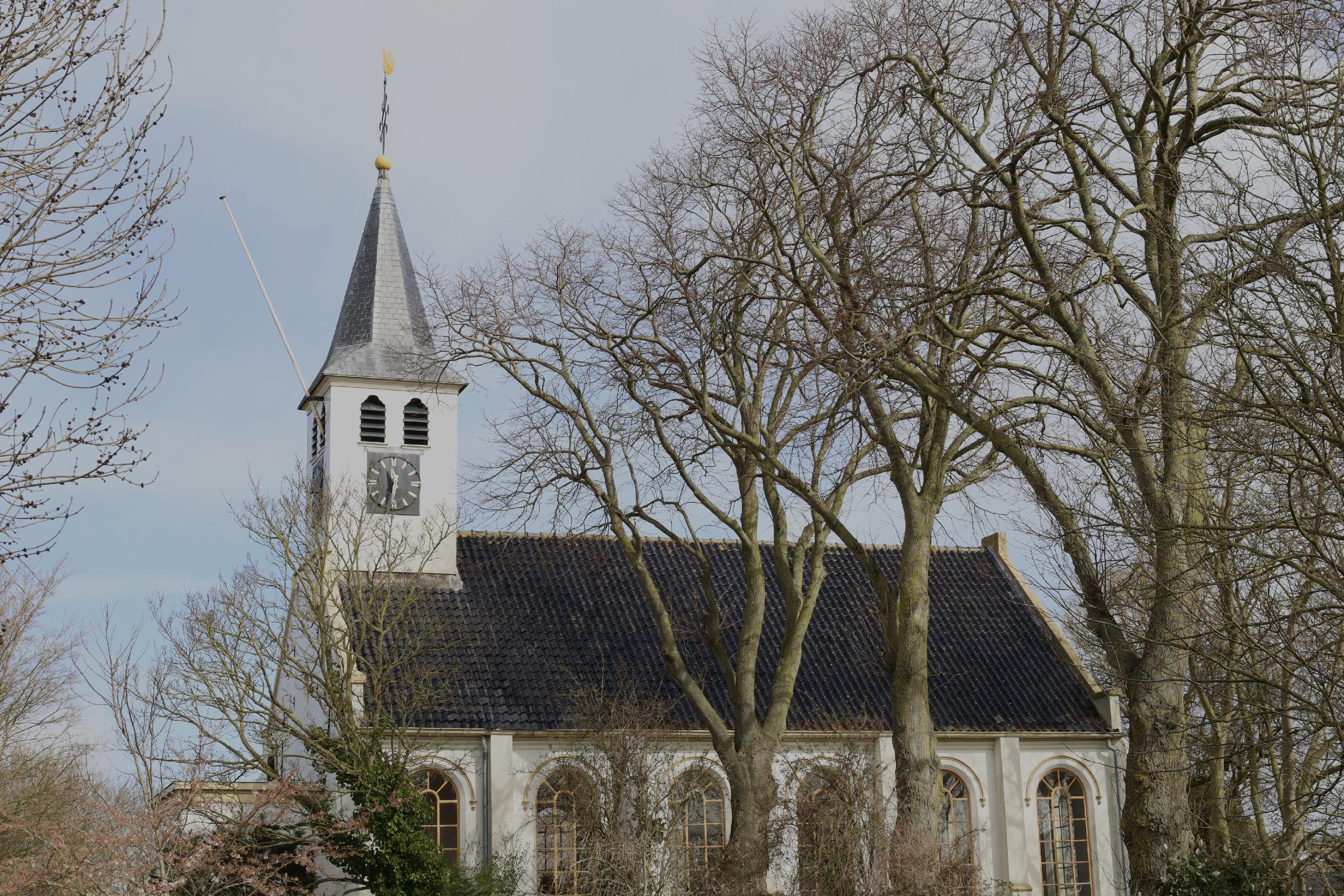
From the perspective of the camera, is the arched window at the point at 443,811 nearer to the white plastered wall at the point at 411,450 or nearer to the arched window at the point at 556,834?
the arched window at the point at 556,834

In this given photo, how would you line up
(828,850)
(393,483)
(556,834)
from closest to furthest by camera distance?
1. (828,850)
2. (556,834)
3. (393,483)

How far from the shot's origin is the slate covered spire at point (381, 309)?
97.1 ft

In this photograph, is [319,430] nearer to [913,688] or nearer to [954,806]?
[954,806]

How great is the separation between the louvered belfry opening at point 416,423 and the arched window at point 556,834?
26.8 ft

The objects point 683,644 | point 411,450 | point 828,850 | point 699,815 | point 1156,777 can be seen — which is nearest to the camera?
point 1156,777

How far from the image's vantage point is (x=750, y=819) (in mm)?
20266

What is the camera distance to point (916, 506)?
17.6 meters

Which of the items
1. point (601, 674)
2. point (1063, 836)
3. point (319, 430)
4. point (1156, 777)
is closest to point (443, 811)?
point (601, 674)

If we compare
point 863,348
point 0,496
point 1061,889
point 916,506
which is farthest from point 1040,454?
point 1061,889

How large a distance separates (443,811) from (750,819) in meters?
7.08

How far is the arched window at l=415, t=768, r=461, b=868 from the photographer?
80.9 ft

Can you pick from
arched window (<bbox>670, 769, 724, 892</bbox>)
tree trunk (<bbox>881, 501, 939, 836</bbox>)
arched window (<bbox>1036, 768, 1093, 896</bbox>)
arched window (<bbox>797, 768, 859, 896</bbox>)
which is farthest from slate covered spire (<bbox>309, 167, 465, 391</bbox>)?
arched window (<bbox>1036, 768, 1093, 896</bbox>)

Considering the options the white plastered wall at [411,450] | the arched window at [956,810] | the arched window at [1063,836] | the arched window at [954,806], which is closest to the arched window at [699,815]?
A: the arched window at [956,810]

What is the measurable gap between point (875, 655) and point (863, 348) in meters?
15.3
